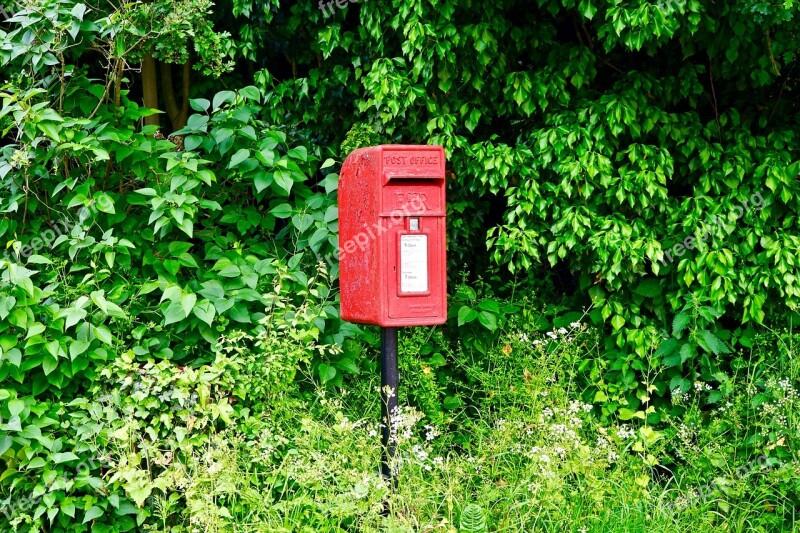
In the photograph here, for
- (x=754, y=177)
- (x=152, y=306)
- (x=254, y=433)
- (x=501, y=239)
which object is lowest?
(x=254, y=433)

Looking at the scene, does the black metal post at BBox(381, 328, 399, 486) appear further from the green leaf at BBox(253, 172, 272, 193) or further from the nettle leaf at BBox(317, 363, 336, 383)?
the green leaf at BBox(253, 172, 272, 193)

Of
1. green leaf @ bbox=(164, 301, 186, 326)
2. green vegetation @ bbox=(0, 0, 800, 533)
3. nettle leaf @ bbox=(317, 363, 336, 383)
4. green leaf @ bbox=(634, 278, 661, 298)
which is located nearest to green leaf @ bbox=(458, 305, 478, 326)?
green vegetation @ bbox=(0, 0, 800, 533)

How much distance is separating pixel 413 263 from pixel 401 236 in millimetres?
139

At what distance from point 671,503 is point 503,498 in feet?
3.00

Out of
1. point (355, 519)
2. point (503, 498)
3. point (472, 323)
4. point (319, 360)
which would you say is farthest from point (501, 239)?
point (355, 519)

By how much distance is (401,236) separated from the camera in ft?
12.0

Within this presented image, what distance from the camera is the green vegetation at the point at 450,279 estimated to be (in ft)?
12.3

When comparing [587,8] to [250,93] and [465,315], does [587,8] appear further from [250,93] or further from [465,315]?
[250,93]

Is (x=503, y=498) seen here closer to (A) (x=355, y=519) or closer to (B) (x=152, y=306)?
(A) (x=355, y=519)

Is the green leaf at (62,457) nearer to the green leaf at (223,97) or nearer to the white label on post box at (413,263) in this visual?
the white label on post box at (413,263)

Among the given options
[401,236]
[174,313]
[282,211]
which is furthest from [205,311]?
[401,236]

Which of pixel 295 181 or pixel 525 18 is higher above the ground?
pixel 525 18

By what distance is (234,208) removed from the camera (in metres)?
5.02

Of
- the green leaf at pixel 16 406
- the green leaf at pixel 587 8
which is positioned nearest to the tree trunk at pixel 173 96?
the green leaf at pixel 16 406
